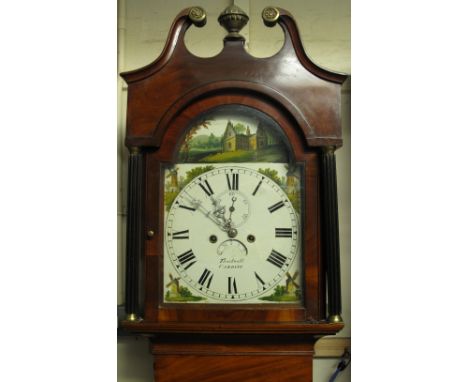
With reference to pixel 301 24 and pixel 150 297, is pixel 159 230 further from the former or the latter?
pixel 301 24

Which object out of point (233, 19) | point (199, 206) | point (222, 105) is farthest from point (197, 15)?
point (199, 206)

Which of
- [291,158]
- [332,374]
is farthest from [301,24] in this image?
[332,374]

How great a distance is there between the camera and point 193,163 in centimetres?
101

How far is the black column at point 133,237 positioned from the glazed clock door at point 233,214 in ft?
0.16

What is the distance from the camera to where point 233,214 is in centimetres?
100

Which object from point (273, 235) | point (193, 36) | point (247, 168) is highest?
point (193, 36)

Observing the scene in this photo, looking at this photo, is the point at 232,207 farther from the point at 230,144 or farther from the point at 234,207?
the point at 230,144

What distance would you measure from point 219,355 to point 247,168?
0.36 meters

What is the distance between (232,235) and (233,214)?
4 centimetres

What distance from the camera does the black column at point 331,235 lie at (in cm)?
96

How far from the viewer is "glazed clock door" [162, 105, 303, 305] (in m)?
0.99

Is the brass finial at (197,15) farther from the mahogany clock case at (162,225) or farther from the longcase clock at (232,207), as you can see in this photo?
the mahogany clock case at (162,225)

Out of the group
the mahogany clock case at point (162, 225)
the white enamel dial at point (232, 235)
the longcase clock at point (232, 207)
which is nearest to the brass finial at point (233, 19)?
the longcase clock at point (232, 207)

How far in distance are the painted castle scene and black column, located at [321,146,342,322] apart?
3.5 inches
